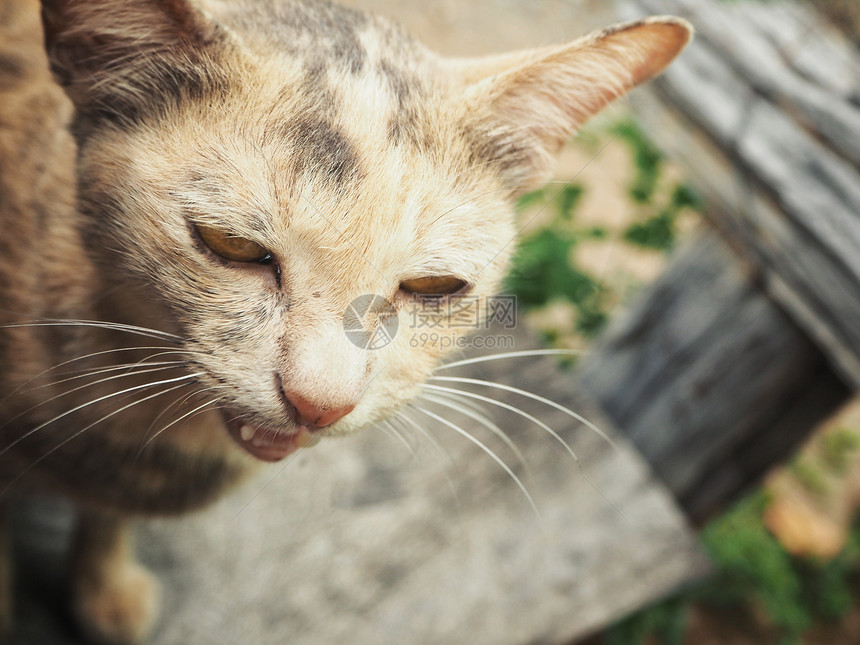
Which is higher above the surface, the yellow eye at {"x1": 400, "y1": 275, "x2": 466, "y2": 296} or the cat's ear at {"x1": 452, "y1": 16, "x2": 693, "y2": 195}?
the cat's ear at {"x1": 452, "y1": 16, "x2": 693, "y2": 195}

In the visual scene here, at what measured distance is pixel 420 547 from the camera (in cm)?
165

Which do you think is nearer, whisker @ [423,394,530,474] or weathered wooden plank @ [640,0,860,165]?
whisker @ [423,394,530,474]

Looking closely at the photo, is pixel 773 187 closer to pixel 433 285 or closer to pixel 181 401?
pixel 433 285

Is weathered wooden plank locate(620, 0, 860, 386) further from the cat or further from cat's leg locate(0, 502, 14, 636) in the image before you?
cat's leg locate(0, 502, 14, 636)

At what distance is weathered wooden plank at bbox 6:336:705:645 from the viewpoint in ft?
4.82

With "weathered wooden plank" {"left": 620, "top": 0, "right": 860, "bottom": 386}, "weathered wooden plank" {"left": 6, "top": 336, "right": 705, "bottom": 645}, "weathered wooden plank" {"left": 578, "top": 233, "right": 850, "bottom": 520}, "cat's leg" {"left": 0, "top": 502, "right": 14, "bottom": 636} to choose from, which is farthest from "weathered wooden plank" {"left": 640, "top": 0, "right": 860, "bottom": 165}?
"cat's leg" {"left": 0, "top": 502, "right": 14, "bottom": 636}

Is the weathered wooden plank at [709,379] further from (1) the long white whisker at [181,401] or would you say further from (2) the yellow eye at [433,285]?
(1) the long white whisker at [181,401]

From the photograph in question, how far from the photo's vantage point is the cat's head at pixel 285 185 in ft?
2.84

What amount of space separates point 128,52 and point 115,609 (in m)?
1.03

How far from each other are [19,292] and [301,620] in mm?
872

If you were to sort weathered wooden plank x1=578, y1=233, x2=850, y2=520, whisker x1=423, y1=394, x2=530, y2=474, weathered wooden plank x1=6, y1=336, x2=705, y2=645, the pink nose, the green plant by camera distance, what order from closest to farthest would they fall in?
the pink nose, whisker x1=423, y1=394, x2=530, y2=474, weathered wooden plank x1=6, y1=336, x2=705, y2=645, weathered wooden plank x1=578, y1=233, x2=850, y2=520, the green plant

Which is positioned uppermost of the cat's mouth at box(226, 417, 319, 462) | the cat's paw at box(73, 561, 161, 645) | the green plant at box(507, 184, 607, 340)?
the green plant at box(507, 184, 607, 340)

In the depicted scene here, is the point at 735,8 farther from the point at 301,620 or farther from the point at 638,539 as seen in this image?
the point at 301,620

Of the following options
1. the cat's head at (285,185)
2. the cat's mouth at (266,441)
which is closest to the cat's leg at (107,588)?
the cat's mouth at (266,441)
